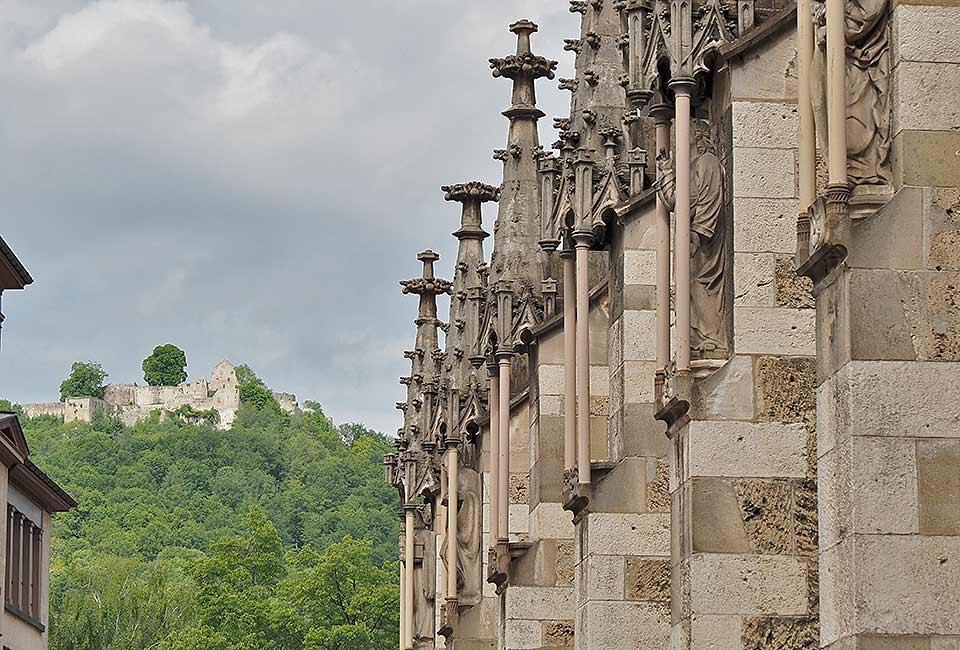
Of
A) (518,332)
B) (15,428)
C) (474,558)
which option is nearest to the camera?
(518,332)

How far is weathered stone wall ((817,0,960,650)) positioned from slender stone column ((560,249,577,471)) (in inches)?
453

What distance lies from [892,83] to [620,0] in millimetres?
9747

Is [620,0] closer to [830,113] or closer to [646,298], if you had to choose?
[646,298]

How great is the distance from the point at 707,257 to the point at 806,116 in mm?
5019

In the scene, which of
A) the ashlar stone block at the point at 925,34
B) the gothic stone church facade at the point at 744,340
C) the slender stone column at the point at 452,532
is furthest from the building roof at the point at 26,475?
the ashlar stone block at the point at 925,34

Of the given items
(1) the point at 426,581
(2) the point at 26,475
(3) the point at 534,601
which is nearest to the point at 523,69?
(3) the point at 534,601

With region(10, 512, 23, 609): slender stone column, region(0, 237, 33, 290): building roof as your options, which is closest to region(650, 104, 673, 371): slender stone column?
region(0, 237, 33, 290): building roof

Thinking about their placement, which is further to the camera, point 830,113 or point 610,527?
point 610,527

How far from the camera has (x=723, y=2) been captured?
26406 mm

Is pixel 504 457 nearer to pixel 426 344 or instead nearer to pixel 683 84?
pixel 683 84

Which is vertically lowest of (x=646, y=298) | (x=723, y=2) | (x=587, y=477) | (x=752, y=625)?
(x=752, y=625)

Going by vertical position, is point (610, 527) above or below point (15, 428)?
below

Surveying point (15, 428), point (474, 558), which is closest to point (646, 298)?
point (474, 558)

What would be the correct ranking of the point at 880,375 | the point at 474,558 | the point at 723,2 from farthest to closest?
the point at 474,558, the point at 723,2, the point at 880,375
